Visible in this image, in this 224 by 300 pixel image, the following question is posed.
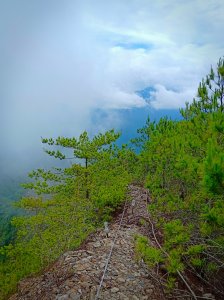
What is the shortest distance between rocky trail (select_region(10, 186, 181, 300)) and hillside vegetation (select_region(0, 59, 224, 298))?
0.61 metres

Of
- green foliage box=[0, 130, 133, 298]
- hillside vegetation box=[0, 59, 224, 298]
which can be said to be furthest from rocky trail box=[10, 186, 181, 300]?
green foliage box=[0, 130, 133, 298]

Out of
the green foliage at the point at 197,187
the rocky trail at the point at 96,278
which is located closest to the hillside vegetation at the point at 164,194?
the green foliage at the point at 197,187

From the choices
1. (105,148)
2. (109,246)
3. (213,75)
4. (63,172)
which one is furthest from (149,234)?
(105,148)

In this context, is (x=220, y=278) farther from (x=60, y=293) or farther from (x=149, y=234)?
(x=60, y=293)

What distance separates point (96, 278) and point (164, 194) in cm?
379

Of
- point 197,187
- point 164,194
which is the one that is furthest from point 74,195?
point 197,187

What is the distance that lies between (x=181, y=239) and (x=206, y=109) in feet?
13.1

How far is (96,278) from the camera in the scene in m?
7.55

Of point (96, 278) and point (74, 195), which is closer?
point (96, 278)

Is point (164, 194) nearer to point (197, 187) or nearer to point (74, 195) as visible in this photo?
point (197, 187)

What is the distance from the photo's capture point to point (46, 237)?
14.5 m

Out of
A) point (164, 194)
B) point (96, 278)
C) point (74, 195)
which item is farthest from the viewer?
point (74, 195)

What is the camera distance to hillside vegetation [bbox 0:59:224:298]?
5988 mm

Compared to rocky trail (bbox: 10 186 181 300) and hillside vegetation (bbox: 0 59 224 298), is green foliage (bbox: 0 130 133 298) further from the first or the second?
rocky trail (bbox: 10 186 181 300)
